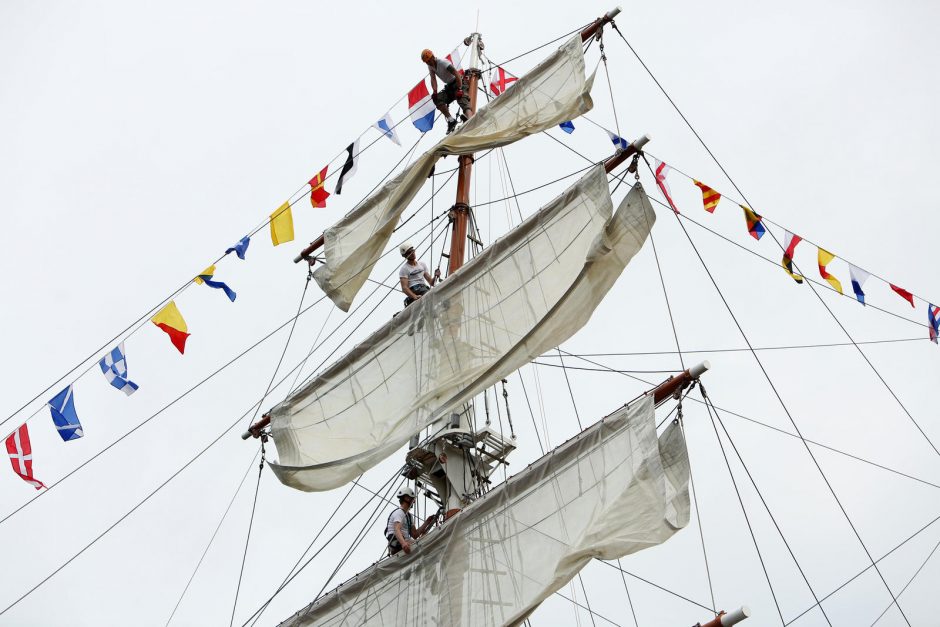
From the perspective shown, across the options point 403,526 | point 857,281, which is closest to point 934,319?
point 857,281

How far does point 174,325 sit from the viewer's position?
12.2 m

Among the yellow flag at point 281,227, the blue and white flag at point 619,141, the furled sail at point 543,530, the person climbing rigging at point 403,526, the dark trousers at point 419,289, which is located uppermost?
the yellow flag at point 281,227

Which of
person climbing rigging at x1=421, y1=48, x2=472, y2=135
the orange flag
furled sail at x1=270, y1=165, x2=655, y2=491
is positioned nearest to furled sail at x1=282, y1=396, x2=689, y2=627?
furled sail at x1=270, y1=165, x2=655, y2=491

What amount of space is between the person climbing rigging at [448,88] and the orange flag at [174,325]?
4482 millimetres

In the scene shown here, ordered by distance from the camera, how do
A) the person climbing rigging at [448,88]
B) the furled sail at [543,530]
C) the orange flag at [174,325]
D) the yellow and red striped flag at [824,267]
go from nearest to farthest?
the furled sail at [543,530]
the yellow and red striped flag at [824,267]
the orange flag at [174,325]
the person climbing rigging at [448,88]

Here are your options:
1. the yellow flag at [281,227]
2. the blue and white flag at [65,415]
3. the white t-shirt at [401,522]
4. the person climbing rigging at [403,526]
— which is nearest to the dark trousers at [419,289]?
the yellow flag at [281,227]

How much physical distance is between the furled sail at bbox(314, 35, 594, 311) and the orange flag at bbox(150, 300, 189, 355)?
2704 millimetres

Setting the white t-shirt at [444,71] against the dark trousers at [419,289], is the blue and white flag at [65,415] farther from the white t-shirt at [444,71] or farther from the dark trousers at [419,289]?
the white t-shirt at [444,71]

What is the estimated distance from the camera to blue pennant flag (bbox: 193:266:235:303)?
41.5 feet

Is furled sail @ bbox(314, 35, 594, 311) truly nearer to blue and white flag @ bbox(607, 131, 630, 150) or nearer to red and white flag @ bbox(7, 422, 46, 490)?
blue and white flag @ bbox(607, 131, 630, 150)

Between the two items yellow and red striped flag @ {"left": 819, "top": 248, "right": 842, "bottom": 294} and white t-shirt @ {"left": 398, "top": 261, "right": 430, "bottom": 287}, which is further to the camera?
white t-shirt @ {"left": 398, "top": 261, "right": 430, "bottom": 287}

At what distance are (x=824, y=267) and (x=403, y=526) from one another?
16.5ft

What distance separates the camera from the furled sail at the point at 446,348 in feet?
39.5

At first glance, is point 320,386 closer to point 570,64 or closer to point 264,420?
point 264,420
